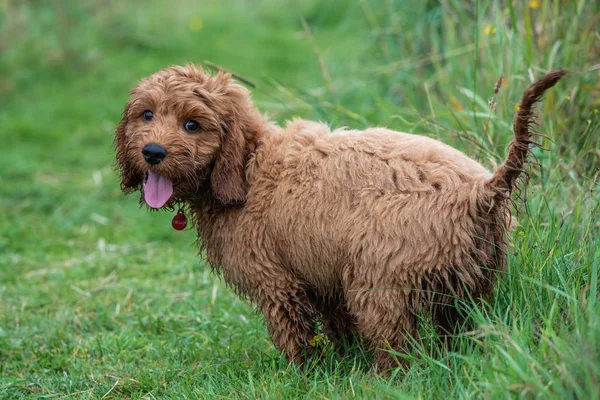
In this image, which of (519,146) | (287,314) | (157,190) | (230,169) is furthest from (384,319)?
(157,190)

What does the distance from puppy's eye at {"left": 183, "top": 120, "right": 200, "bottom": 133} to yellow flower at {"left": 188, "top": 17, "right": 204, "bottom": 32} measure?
9.34 metres

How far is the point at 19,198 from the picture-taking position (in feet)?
25.8

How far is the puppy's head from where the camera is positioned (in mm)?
3934

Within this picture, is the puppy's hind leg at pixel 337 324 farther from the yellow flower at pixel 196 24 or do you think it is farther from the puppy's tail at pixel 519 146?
the yellow flower at pixel 196 24

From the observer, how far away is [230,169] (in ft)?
13.3

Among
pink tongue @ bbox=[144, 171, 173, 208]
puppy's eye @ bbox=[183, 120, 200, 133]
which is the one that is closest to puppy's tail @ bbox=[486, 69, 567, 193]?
puppy's eye @ bbox=[183, 120, 200, 133]

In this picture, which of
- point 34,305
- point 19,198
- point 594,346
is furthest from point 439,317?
point 19,198

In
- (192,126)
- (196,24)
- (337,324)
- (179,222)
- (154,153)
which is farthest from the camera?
(196,24)

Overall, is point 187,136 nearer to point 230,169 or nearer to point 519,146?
point 230,169

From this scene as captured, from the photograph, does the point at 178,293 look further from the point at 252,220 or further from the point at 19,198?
the point at 19,198

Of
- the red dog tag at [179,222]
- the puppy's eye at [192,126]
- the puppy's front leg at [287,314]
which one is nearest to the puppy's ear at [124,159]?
the red dog tag at [179,222]

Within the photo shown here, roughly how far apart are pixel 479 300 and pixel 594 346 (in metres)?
0.81

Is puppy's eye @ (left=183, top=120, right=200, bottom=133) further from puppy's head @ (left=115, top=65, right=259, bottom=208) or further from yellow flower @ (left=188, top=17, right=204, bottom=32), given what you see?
yellow flower @ (left=188, top=17, right=204, bottom=32)

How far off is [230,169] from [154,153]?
392 mm
